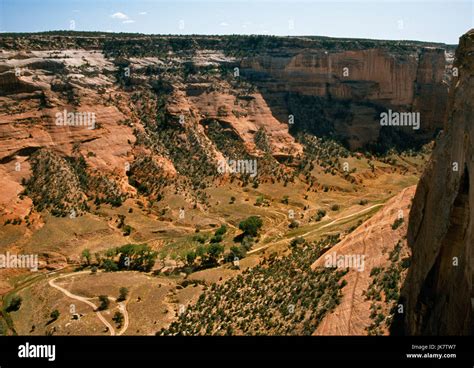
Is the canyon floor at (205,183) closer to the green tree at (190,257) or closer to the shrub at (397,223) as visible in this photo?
the shrub at (397,223)

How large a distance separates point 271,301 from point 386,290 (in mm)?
10319

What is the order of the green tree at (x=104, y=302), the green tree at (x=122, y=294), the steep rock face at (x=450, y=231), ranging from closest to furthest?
the steep rock face at (x=450, y=231) < the green tree at (x=104, y=302) < the green tree at (x=122, y=294)

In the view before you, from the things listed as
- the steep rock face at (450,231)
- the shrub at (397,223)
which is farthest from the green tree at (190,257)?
the steep rock face at (450,231)

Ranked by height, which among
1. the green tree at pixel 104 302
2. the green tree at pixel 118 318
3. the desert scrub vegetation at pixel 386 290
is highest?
the desert scrub vegetation at pixel 386 290

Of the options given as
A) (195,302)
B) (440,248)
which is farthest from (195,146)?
(440,248)

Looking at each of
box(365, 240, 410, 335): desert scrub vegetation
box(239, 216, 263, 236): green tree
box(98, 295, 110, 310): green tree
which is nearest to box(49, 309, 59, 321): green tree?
box(98, 295, 110, 310): green tree

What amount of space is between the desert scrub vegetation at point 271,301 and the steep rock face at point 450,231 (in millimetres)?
7887

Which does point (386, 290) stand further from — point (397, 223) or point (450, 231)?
point (450, 231)

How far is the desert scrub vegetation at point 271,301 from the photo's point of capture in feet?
99.8

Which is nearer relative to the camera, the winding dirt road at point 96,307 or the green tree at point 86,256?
the winding dirt road at point 96,307

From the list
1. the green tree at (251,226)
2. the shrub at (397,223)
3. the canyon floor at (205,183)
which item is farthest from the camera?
the green tree at (251,226)

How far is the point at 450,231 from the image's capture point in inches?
765

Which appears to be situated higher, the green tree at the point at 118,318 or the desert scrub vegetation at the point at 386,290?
the desert scrub vegetation at the point at 386,290

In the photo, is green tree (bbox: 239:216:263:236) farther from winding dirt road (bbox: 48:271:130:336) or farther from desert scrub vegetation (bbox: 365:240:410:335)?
desert scrub vegetation (bbox: 365:240:410:335)
